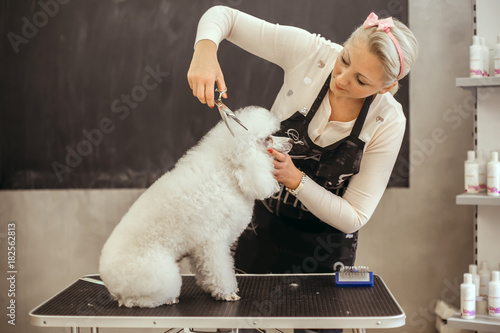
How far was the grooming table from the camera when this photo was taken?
1.15 meters

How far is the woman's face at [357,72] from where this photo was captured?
1200mm

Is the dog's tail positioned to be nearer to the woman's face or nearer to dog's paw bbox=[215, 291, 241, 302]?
dog's paw bbox=[215, 291, 241, 302]

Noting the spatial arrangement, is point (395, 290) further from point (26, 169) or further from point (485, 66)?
point (26, 169)

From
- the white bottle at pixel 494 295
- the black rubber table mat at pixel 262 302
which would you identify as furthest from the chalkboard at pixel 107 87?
the black rubber table mat at pixel 262 302

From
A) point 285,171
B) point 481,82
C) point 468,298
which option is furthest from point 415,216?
point 285,171

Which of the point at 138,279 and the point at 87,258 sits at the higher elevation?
the point at 138,279

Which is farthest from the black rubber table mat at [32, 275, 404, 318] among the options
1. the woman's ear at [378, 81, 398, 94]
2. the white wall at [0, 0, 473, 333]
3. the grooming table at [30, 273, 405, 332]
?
the white wall at [0, 0, 473, 333]

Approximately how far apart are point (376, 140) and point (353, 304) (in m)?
0.45

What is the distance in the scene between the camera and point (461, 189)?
2.21 m

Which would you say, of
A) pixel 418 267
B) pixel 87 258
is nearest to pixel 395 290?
pixel 418 267

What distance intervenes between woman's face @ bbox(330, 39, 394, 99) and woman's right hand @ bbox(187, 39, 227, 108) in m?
0.31

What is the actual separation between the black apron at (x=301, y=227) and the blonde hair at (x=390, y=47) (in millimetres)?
199

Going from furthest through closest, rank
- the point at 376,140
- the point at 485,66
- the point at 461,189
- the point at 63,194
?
the point at 63,194 → the point at 461,189 → the point at 485,66 → the point at 376,140

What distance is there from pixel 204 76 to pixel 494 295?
4.53 ft
